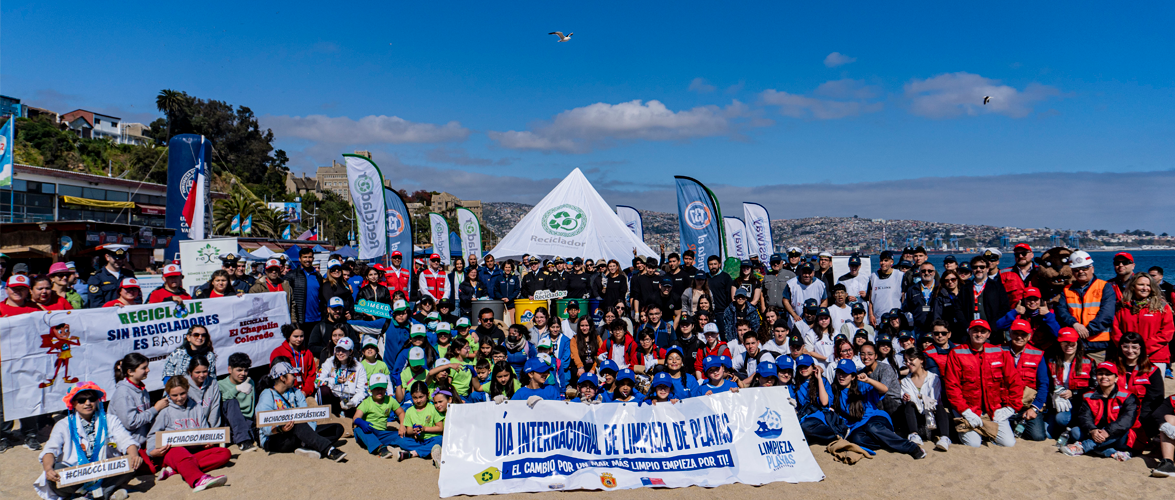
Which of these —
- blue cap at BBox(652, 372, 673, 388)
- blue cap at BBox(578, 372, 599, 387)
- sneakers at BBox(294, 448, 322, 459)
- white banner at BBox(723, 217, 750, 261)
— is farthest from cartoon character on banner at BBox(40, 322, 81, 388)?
white banner at BBox(723, 217, 750, 261)

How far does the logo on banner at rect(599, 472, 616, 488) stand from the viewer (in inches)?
219

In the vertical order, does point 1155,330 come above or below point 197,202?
below

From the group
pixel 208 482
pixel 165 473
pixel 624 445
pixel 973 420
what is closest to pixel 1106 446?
pixel 973 420

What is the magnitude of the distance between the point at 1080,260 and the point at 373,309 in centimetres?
879

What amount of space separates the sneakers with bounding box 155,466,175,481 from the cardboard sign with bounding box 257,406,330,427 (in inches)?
30.7

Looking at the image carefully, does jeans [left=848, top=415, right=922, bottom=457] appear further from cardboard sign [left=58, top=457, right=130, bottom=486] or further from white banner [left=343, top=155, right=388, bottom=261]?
white banner [left=343, top=155, right=388, bottom=261]

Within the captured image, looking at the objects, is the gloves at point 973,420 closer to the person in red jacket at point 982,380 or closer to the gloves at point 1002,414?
the person in red jacket at point 982,380

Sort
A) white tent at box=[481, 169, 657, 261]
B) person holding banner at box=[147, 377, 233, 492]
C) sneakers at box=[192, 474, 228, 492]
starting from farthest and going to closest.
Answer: white tent at box=[481, 169, 657, 261], person holding banner at box=[147, 377, 233, 492], sneakers at box=[192, 474, 228, 492]

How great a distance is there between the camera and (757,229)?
2580cm

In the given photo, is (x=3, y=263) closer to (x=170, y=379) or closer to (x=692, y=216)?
(x=170, y=379)

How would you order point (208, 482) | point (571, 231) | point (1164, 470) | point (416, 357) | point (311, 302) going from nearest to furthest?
point (208, 482), point (1164, 470), point (416, 357), point (311, 302), point (571, 231)

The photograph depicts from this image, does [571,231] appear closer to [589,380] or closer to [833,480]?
[589,380]

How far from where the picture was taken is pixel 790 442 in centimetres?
618

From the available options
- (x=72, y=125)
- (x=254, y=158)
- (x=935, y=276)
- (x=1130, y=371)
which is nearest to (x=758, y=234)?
(x=935, y=276)
